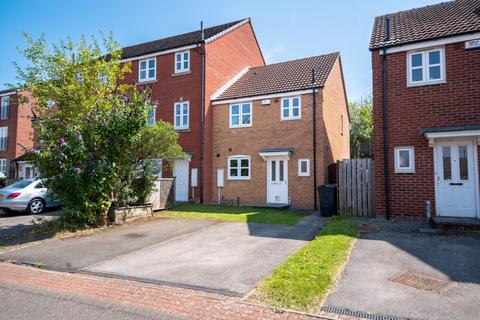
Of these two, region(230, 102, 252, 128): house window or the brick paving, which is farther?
region(230, 102, 252, 128): house window

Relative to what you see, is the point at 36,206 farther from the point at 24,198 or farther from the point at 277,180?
the point at 277,180

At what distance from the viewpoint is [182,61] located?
61.6 feet

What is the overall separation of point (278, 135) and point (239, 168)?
9.25 ft

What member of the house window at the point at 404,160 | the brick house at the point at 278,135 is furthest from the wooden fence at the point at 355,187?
the brick house at the point at 278,135

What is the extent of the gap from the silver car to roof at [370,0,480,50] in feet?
51.1

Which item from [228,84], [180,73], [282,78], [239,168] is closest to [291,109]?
[282,78]

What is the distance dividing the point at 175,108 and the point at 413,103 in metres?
12.7

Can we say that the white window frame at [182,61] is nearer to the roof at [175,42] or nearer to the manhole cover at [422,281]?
the roof at [175,42]

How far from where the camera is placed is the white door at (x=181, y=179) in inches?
714

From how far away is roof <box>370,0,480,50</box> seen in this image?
10891 mm

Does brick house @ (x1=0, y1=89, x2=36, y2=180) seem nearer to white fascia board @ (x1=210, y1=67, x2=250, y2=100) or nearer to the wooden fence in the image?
white fascia board @ (x1=210, y1=67, x2=250, y2=100)

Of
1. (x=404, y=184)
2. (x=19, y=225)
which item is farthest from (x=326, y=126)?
(x=19, y=225)

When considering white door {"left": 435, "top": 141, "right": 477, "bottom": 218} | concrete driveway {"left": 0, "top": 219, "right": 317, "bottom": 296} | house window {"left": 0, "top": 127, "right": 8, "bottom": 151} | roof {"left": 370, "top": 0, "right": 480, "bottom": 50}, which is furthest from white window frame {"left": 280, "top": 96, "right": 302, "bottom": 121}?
house window {"left": 0, "top": 127, "right": 8, "bottom": 151}

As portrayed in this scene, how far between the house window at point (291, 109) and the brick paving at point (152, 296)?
12368 mm
